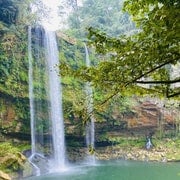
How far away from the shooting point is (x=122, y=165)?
16875 millimetres

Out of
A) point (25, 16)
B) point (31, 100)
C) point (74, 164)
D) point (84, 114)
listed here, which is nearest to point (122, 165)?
point (74, 164)

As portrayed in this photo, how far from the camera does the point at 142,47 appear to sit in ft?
9.84

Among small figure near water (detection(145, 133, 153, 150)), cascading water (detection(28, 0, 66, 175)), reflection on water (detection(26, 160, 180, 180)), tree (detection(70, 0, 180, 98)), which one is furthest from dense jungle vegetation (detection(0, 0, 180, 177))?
reflection on water (detection(26, 160, 180, 180))

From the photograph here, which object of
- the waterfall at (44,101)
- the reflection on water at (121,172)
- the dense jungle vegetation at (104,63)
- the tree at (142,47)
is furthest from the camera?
the waterfall at (44,101)

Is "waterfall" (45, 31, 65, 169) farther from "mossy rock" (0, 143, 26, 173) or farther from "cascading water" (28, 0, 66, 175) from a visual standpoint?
"mossy rock" (0, 143, 26, 173)

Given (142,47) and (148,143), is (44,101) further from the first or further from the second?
(142,47)

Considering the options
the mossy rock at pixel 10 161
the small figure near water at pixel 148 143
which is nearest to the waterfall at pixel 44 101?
the mossy rock at pixel 10 161

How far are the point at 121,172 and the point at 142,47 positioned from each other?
12.5 m

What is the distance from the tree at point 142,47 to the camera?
2.75 meters

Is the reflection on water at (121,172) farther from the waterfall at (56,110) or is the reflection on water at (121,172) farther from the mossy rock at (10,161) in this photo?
the waterfall at (56,110)

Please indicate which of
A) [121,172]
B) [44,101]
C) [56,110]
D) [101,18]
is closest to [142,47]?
[121,172]

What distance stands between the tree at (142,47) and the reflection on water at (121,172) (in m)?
10.2

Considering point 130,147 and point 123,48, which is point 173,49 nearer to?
point 123,48

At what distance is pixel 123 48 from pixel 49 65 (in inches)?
615
